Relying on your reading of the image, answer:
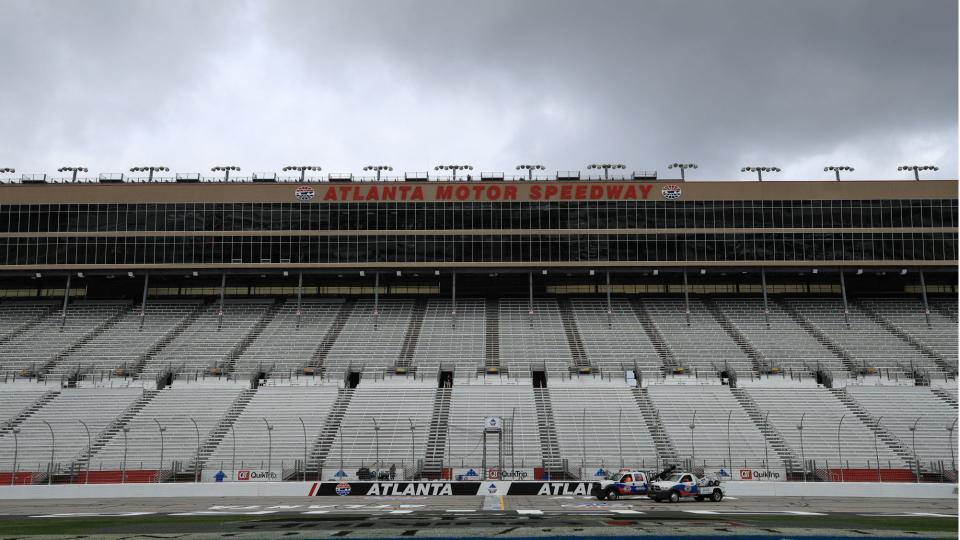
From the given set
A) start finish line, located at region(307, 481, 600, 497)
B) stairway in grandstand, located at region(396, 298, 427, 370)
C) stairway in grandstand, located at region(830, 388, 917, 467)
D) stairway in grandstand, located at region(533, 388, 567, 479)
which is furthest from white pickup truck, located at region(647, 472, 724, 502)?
stairway in grandstand, located at region(396, 298, 427, 370)

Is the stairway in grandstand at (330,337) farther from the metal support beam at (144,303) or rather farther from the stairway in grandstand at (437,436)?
the metal support beam at (144,303)

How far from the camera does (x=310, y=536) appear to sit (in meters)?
21.2

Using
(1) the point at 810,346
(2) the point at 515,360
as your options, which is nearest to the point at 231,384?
(2) the point at 515,360

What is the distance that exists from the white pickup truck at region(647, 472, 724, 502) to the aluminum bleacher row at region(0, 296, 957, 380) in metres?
21.0

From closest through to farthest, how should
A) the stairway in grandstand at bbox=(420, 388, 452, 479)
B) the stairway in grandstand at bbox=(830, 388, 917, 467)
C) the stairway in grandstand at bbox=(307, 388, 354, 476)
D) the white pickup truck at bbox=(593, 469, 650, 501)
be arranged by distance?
1. the white pickup truck at bbox=(593, 469, 650, 501)
2. the stairway in grandstand at bbox=(420, 388, 452, 479)
3. the stairway in grandstand at bbox=(307, 388, 354, 476)
4. the stairway in grandstand at bbox=(830, 388, 917, 467)

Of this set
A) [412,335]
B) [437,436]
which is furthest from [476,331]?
[437,436]

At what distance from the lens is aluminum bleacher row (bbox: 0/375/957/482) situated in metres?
47.0

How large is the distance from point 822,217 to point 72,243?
69815 millimetres

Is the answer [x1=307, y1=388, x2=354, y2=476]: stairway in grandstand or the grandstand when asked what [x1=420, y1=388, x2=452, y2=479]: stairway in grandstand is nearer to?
the grandstand

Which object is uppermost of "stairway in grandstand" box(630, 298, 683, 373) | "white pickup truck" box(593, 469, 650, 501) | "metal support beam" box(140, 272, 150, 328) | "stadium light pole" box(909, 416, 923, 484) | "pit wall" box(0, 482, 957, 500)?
"metal support beam" box(140, 272, 150, 328)

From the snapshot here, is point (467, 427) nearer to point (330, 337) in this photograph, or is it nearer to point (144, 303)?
point (330, 337)

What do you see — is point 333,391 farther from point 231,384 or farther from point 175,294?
point 175,294

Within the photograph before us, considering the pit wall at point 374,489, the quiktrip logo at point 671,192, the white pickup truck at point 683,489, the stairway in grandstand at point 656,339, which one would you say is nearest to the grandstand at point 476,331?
the stairway in grandstand at point 656,339

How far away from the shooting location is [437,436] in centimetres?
5047
